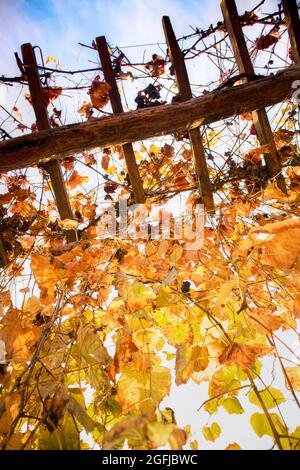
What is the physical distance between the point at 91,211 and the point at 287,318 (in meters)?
1.40

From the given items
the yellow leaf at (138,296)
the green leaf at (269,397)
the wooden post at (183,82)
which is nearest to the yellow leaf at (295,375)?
the green leaf at (269,397)

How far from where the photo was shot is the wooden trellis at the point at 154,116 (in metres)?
1.57

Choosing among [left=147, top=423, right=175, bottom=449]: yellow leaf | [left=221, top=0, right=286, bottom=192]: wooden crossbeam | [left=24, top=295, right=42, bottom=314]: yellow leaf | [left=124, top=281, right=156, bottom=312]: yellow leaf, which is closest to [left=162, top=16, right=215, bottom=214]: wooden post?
[left=221, top=0, right=286, bottom=192]: wooden crossbeam

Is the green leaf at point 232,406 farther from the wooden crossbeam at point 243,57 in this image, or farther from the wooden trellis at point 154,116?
the wooden crossbeam at point 243,57

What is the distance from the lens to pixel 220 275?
132 centimetres

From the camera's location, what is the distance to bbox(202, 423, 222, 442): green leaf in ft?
4.14

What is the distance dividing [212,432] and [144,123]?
1564 mm

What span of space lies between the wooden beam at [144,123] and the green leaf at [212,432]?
1.50 meters

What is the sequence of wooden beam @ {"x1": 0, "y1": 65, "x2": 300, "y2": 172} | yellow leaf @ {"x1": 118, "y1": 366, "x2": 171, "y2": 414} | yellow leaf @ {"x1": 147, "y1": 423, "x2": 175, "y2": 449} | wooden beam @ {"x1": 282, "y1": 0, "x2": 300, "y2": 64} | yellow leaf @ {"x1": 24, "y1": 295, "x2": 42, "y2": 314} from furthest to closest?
wooden beam @ {"x1": 282, "y1": 0, "x2": 300, "y2": 64} < wooden beam @ {"x1": 0, "y1": 65, "x2": 300, "y2": 172} < yellow leaf @ {"x1": 24, "y1": 295, "x2": 42, "y2": 314} < yellow leaf @ {"x1": 118, "y1": 366, "x2": 171, "y2": 414} < yellow leaf @ {"x1": 147, "y1": 423, "x2": 175, "y2": 449}

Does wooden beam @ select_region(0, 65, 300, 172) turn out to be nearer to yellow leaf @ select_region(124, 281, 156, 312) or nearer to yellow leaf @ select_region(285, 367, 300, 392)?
yellow leaf @ select_region(124, 281, 156, 312)

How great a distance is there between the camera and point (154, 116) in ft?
5.30

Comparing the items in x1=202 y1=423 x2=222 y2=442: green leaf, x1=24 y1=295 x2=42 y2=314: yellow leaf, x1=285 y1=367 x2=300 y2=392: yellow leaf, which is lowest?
x1=202 y1=423 x2=222 y2=442: green leaf

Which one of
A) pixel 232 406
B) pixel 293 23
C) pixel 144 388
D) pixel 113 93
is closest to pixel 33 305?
pixel 144 388

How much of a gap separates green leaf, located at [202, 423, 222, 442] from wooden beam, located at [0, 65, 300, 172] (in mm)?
1495
